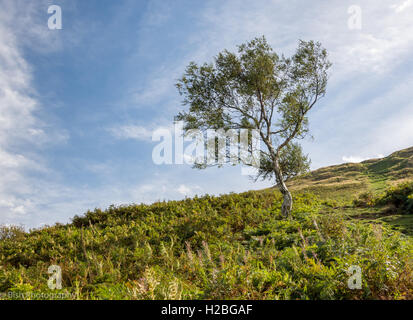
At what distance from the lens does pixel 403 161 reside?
3684 cm

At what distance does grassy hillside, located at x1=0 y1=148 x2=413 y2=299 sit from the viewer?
462cm

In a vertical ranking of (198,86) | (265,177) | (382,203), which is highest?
(198,86)

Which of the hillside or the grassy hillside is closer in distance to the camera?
the grassy hillside

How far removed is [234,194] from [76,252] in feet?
38.8

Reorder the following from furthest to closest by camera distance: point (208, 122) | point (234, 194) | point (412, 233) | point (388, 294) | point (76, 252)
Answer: point (234, 194)
point (208, 122)
point (76, 252)
point (412, 233)
point (388, 294)

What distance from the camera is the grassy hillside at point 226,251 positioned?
462 cm

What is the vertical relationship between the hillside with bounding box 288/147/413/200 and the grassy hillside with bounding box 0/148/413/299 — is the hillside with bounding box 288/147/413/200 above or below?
above

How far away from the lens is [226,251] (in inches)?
354

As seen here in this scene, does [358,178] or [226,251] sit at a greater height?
[358,178]

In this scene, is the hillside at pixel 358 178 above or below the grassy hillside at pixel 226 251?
above

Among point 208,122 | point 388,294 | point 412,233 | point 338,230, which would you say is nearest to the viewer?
point 388,294
